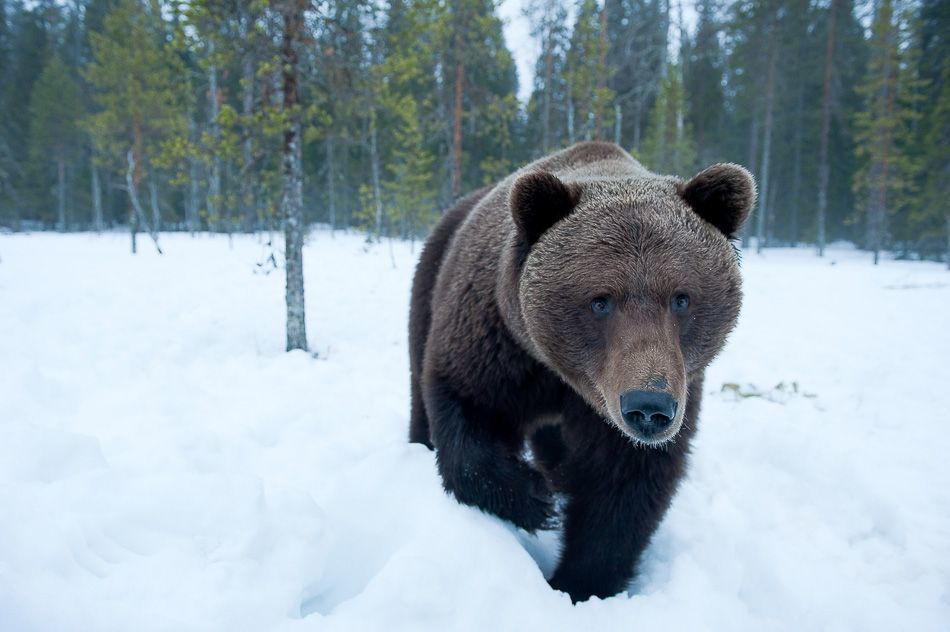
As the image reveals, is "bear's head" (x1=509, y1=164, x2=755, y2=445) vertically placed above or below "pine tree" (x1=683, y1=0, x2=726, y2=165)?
below

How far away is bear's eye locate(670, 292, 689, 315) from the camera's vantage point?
183 centimetres

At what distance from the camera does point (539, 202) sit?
2062 mm

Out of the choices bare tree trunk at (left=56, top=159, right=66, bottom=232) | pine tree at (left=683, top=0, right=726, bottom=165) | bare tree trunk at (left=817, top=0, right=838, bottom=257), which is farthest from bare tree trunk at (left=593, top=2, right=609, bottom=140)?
bare tree trunk at (left=56, top=159, right=66, bottom=232)

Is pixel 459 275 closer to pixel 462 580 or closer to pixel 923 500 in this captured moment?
pixel 462 580

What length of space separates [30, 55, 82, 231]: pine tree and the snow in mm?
30518

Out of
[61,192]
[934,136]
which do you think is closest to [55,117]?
[61,192]

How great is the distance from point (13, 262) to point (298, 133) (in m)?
11.2

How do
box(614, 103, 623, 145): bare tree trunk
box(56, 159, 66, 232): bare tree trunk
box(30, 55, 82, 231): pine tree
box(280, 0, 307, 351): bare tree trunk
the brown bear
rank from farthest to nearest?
box(56, 159, 66, 232): bare tree trunk < box(30, 55, 82, 231): pine tree < box(614, 103, 623, 145): bare tree trunk < box(280, 0, 307, 351): bare tree trunk < the brown bear

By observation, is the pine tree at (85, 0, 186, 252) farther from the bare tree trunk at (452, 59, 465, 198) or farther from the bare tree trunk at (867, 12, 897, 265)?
the bare tree trunk at (867, 12, 897, 265)

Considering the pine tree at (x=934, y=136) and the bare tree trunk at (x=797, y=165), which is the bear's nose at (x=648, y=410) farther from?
the bare tree trunk at (x=797, y=165)

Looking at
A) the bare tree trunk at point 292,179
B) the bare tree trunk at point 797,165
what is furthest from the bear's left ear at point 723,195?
the bare tree trunk at point 797,165

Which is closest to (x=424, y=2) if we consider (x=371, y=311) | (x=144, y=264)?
(x=371, y=311)

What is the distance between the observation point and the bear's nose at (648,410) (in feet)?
5.10

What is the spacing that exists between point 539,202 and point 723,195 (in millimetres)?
734
